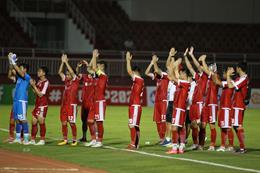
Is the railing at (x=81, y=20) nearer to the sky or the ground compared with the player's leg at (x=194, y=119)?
nearer to the sky

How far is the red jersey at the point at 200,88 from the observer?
21312 mm

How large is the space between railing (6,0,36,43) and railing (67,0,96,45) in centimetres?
253

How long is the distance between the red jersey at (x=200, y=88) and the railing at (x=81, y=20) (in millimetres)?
28021

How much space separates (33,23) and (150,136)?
27447 millimetres

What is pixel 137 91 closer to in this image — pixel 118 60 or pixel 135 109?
pixel 135 109

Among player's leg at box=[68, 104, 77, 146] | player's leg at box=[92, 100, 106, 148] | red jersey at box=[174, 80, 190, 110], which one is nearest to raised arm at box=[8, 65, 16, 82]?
player's leg at box=[68, 104, 77, 146]

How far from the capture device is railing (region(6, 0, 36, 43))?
4897cm

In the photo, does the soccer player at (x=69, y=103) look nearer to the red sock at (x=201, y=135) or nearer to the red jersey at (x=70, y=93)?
the red jersey at (x=70, y=93)

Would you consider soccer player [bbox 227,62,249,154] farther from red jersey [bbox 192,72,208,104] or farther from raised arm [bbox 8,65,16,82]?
raised arm [bbox 8,65,16,82]

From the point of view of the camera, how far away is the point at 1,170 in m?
16.7

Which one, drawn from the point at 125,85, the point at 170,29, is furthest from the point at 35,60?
the point at 170,29

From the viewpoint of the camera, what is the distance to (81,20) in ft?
164

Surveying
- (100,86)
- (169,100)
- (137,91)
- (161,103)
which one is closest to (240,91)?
(137,91)

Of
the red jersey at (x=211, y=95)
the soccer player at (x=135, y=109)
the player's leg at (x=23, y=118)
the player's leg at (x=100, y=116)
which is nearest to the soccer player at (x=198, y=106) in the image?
the red jersey at (x=211, y=95)
